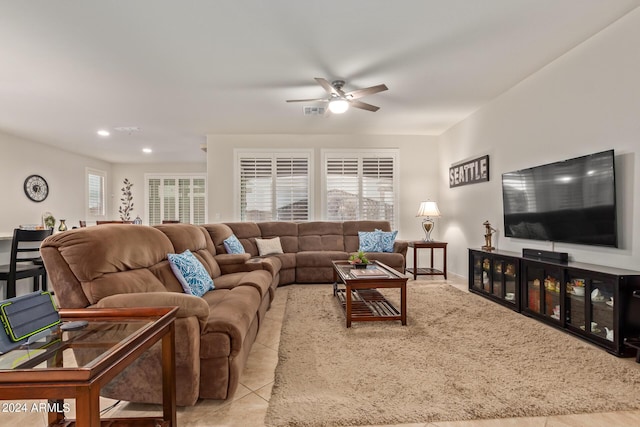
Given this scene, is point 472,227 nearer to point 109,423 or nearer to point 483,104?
point 483,104

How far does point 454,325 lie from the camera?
3.10m

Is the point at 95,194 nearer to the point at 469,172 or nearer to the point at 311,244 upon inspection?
the point at 311,244

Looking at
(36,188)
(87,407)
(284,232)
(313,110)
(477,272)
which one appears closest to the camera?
(87,407)

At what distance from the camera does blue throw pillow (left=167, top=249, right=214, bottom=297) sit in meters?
2.55

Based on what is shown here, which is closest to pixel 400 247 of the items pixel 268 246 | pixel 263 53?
pixel 268 246

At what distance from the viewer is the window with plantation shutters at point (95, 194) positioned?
8.37 meters

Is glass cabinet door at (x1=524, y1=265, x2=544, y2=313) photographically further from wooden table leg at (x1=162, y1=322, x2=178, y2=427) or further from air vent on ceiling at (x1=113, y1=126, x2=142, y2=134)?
air vent on ceiling at (x1=113, y1=126, x2=142, y2=134)

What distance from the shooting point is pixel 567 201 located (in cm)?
312

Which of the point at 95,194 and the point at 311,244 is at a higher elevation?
the point at 95,194

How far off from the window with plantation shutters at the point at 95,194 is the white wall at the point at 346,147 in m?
4.38

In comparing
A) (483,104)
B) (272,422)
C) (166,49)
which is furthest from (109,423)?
(483,104)

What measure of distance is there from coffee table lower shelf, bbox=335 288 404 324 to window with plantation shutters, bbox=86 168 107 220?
7.60 m

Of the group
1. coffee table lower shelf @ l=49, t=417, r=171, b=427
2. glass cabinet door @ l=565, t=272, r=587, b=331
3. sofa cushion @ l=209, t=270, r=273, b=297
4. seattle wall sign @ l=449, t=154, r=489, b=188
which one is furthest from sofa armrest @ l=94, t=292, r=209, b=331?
seattle wall sign @ l=449, t=154, r=489, b=188

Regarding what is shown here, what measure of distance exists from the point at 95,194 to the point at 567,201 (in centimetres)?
1019
